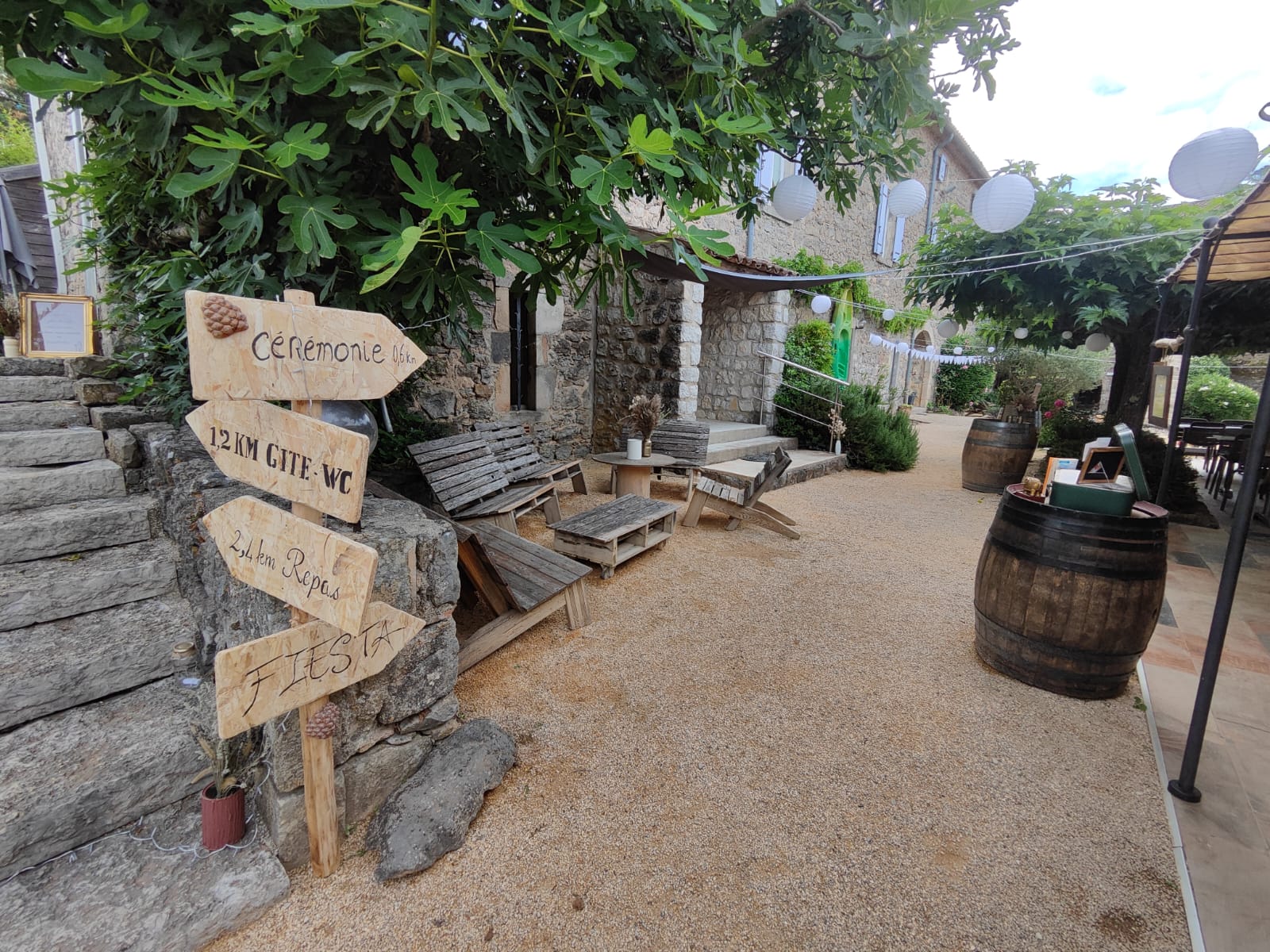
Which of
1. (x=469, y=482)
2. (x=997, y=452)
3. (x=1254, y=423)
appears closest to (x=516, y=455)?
(x=469, y=482)

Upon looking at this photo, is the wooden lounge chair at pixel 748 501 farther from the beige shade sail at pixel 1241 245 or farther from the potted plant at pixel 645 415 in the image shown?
the beige shade sail at pixel 1241 245

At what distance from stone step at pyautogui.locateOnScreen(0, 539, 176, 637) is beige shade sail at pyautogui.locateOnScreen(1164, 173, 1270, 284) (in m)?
4.18

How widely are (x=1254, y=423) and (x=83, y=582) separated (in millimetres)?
5245

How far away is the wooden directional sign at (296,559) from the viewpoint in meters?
1.09

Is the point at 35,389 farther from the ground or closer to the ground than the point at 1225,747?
farther from the ground

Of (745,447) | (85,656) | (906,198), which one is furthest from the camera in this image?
(745,447)

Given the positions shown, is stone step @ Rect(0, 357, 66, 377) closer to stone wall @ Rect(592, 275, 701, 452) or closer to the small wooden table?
the small wooden table

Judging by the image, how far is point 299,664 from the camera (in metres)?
1.19

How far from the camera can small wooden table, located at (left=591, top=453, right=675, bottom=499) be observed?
4777mm

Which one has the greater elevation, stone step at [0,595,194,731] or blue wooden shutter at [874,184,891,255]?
blue wooden shutter at [874,184,891,255]

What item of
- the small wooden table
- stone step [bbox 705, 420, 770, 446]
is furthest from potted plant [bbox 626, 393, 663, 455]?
stone step [bbox 705, 420, 770, 446]

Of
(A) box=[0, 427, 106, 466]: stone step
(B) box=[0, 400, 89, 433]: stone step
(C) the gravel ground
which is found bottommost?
(C) the gravel ground

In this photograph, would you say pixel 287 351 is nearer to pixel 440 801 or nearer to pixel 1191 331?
pixel 440 801

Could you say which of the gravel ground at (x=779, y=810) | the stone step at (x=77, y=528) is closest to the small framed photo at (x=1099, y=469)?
the gravel ground at (x=779, y=810)
